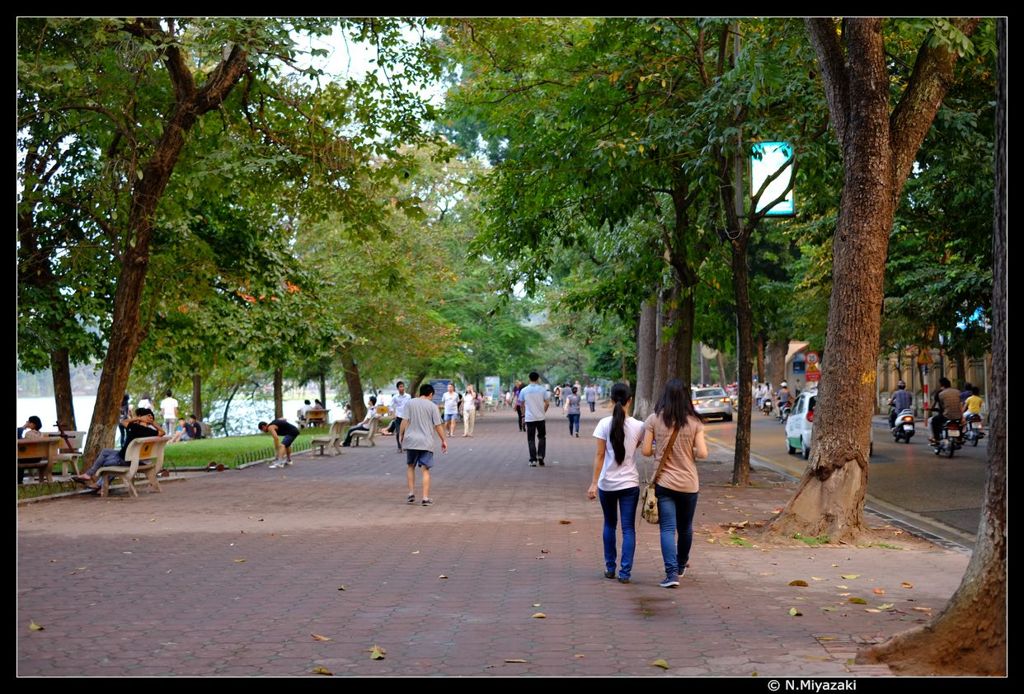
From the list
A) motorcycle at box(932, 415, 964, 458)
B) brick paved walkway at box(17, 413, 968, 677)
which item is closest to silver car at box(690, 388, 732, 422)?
motorcycle at box(932, 415, 964, 458)

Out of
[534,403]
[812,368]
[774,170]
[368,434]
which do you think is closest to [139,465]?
[534,403]

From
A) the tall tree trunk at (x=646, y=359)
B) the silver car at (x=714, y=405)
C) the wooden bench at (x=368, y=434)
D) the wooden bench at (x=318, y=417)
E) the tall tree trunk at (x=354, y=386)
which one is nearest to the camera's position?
the wooden bench at (x=368, y=434)

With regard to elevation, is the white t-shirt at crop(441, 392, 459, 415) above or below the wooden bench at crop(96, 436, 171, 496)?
above

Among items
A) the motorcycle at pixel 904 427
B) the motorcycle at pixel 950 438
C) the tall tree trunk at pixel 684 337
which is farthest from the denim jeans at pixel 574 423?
the motorcycle at pixel 950 438

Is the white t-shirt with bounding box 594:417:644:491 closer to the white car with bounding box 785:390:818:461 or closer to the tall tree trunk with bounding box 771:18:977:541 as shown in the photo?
the tall tree trunk with bounding box 771:18:977:541

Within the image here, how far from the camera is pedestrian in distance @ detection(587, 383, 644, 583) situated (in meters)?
9.68

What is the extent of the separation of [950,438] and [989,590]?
66.7ft

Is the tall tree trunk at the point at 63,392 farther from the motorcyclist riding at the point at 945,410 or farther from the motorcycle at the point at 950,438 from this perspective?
the motorcycle at the point at 950,438

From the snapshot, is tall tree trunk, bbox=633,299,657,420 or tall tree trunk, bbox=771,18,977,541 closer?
tall tree trunk, bbox=771,18,977,541

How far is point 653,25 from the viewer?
55.2 feet

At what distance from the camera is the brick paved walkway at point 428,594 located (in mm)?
6703

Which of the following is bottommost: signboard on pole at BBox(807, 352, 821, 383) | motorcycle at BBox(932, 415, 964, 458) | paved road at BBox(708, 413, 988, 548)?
paved road at BBox(708, 413, 988, 548)

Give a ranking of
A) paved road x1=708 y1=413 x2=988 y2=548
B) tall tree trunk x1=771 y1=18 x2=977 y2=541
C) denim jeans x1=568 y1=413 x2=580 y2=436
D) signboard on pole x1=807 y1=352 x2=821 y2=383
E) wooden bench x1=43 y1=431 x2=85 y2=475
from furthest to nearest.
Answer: signboard on pole x1=807 y1=352 x2=821 y2=383
denim jeans x1=568 y1=413 x2=580 y2=436
wooden bench x1=43 y1=431 x2=85 y2=475
paved road x1=708 y1=413 x2=988 y2=548
tall tree trunk x1=771 y1=18 x2=977 y2=541

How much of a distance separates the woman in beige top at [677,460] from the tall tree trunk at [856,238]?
3015 millimetres
